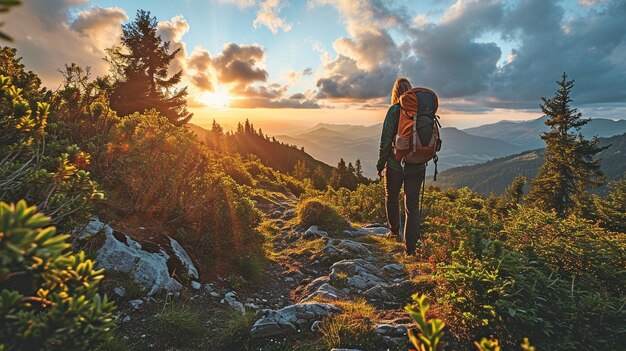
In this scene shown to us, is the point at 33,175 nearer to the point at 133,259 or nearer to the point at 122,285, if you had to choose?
the point at 122,285

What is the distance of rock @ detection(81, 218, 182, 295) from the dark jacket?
4.65m

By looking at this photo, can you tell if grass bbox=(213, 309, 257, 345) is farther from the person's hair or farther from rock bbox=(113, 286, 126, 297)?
the person's hair

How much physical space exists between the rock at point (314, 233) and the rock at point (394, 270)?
2967mm

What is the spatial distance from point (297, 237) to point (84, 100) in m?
6.84

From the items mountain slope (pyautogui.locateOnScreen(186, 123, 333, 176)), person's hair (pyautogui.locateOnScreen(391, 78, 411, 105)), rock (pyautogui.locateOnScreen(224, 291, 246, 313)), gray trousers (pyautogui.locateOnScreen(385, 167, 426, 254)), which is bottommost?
mountain slope (pyautogui.locateOnScreen(186, 123, 333, 176))

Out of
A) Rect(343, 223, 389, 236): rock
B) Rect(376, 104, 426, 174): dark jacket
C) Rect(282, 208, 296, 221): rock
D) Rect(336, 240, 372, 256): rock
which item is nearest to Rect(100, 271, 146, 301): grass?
Rect(336, 240, 372, 256): rock

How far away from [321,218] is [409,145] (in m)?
5.26

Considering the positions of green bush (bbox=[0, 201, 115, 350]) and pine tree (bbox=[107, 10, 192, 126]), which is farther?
pine tree (bbox=[107, 10, 192, 126])

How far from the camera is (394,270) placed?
659 cm

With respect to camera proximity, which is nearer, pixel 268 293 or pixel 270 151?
pixel 268 293

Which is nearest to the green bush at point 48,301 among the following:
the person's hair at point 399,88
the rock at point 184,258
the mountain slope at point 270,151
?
the rock at point 184,258

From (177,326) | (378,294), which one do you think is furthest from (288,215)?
(177,326)

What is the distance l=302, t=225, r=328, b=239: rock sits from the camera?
9.55 m

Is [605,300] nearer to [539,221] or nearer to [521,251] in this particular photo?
[521,251]
